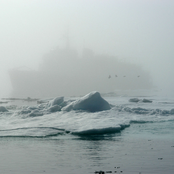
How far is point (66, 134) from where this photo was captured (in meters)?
10.6

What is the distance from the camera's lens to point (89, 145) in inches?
347

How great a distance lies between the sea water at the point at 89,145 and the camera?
6.52 metres

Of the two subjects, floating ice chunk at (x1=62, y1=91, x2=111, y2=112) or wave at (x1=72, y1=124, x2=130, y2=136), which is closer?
wave at (x1=72, y1=124, x2=130, y2=136)

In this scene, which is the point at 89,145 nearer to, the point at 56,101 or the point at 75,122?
the point at 75,122

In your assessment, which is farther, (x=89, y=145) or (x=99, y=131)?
(x=99, y=131)

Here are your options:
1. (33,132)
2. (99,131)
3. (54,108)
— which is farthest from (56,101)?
(99,131)

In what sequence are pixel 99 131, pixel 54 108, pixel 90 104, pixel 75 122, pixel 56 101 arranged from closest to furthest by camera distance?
pixel 99 131 → pixel 75 122 → pixel 90 104 → pixel 54 108 → pixel 56 101

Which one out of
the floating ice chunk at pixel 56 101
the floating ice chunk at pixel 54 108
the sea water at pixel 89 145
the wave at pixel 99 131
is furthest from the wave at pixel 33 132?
the floating ice chunk at pixel 56 101

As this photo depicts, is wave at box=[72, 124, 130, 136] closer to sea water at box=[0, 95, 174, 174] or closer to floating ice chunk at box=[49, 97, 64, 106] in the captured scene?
sea water at box=[0, 95, 174, 174]

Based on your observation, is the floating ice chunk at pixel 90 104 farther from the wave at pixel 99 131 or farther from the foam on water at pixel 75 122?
the wave at pixel 99 131

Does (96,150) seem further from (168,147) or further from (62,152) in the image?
(168,147)

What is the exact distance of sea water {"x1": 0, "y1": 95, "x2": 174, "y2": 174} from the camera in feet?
21.4

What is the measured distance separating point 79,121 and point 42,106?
698 cm

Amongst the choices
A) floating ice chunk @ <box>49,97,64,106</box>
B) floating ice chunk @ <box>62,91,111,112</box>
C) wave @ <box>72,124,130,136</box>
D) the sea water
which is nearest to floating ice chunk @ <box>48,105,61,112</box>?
floating ice chunk @ <box>62,91,111,112</box>
